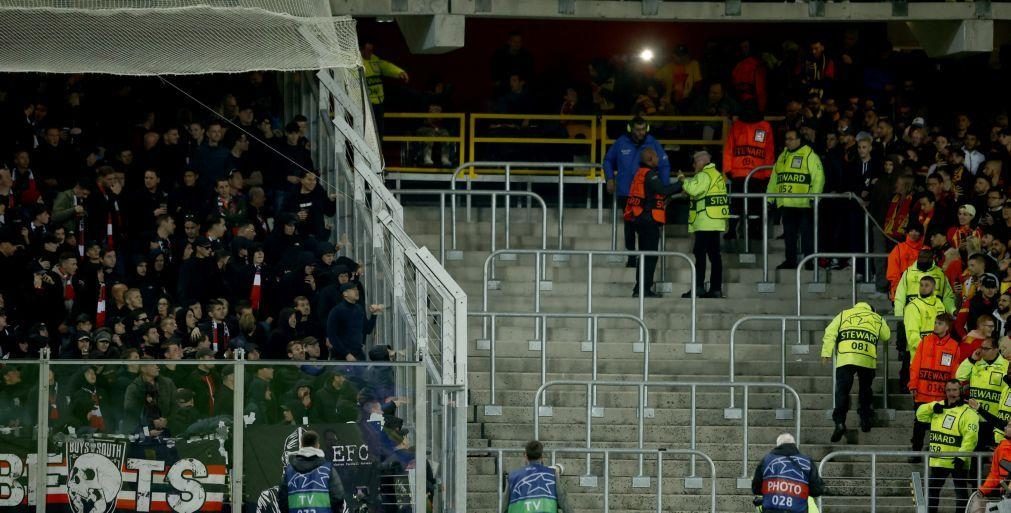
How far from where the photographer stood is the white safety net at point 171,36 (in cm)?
1252

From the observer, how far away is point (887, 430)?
1998cm

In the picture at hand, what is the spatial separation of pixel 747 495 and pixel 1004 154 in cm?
547

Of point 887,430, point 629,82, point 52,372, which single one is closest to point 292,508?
point 52,372

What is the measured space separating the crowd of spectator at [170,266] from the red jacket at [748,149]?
507cm

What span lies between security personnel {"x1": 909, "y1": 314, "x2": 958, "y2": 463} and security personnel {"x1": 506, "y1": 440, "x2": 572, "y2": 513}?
515cm

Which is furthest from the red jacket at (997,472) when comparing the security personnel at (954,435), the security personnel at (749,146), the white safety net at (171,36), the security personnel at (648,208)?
the white safety net at (171,36)

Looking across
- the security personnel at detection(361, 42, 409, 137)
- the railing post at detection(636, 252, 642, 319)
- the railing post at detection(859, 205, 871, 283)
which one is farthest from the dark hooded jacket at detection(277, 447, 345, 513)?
the security personnel at detection(361, 42, 409, 137)

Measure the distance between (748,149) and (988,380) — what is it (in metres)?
5.57

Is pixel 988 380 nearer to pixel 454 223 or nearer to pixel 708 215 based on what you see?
pixel 708 215

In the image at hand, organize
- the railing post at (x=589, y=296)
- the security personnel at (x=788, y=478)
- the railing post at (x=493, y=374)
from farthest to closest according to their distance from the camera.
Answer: the railing post at (x=589, y=296) → the railing post at (x=493, y=374) → the security personnel at (x=788, y=478)

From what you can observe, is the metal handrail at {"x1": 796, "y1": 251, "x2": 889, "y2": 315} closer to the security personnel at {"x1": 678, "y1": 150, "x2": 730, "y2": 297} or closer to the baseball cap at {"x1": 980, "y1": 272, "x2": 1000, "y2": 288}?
the security personnel at {"x1": 678, "y1": 150, "x2": 730, "y2": 297}

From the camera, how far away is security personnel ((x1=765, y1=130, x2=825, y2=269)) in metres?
22.7

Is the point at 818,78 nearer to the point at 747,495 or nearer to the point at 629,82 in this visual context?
the point at 629,82

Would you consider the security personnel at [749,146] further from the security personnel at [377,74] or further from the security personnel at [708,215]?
the security personnel at [377,74]
